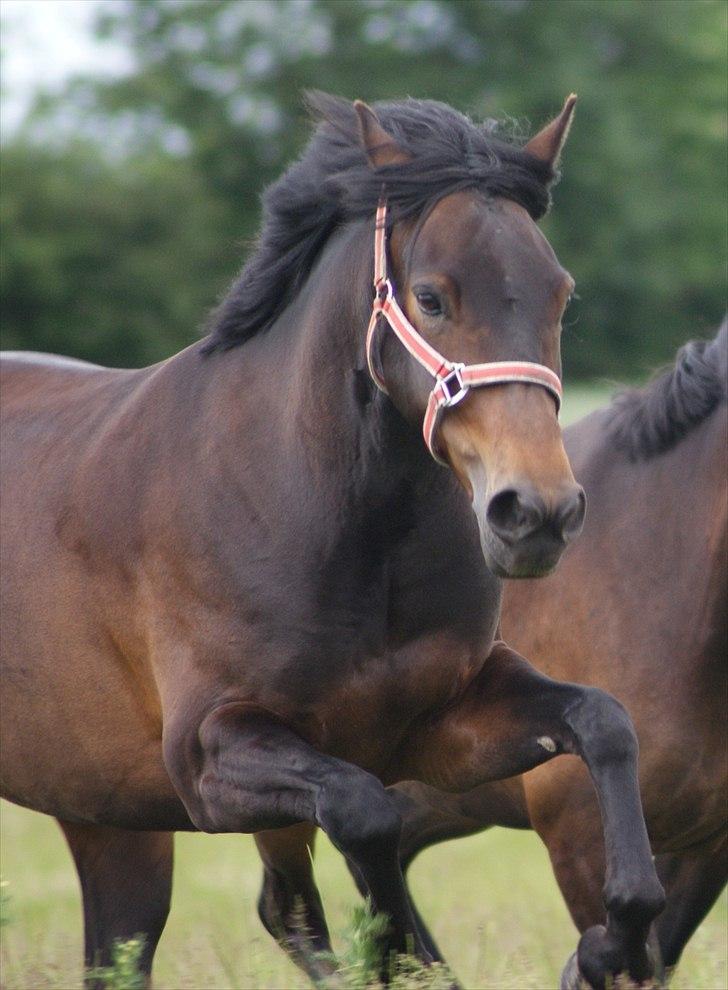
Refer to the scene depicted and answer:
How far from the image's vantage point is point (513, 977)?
13.0 feet

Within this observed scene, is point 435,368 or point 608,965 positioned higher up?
point 435,368

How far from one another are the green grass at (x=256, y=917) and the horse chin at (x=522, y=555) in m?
0.99

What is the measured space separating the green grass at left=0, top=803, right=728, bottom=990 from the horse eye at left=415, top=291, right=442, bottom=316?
4.33 feet

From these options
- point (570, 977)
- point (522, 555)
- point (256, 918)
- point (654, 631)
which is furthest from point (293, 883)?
point (256, 918)

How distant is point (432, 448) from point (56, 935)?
3.52m

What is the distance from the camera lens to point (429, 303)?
328 centimetres

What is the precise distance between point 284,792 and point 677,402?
78.2 inches

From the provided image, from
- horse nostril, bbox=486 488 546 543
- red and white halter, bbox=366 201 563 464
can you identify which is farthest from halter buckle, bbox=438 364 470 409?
horse nostril, bbox=486 488 546 543

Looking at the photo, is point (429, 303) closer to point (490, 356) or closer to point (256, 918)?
point (490, 356)

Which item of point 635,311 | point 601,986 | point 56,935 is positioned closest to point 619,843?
point 601,986

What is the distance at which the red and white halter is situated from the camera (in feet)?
10.4

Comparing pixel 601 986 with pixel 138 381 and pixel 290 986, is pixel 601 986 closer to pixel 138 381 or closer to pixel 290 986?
pixel 290 986

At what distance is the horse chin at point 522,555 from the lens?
9.95 ft

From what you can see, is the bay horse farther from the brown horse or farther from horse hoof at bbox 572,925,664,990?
the brown horse
